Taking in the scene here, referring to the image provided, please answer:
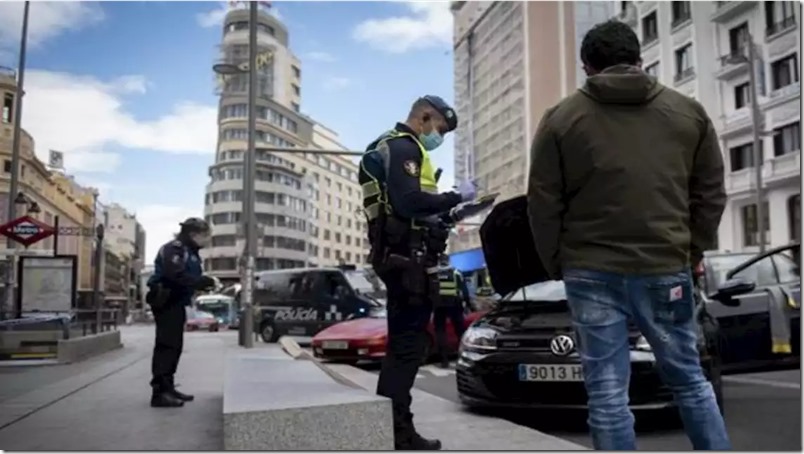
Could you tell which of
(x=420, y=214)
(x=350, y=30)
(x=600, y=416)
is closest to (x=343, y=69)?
(x=350, y=30)

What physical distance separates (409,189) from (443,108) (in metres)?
0.36

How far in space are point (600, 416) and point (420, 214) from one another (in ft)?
2.75

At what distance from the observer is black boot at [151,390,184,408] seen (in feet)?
12.4

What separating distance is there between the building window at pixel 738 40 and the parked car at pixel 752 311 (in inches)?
36.5

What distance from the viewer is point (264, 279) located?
14.6m

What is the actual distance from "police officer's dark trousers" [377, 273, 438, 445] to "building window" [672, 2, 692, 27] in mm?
2300

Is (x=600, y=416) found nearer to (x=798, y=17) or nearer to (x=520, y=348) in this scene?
(x=520, y=348)

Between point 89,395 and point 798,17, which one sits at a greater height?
point 798,17

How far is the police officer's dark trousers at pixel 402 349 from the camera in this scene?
253 centimetres

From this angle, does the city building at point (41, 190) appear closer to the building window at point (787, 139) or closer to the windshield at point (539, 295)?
the windshield at point (539, 295)

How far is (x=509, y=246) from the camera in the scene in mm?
2371

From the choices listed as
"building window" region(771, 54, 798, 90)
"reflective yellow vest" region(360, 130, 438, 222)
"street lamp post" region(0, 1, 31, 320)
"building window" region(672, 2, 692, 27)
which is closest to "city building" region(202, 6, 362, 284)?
"reflective yellow vest" region(360, 130, 438, 222)

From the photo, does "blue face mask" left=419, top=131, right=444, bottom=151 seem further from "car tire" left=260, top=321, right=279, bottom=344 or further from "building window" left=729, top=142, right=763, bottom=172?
"car tire" left=260, top=321, right=279, bottom=344

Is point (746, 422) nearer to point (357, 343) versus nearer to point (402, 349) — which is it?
point (402, 349)
